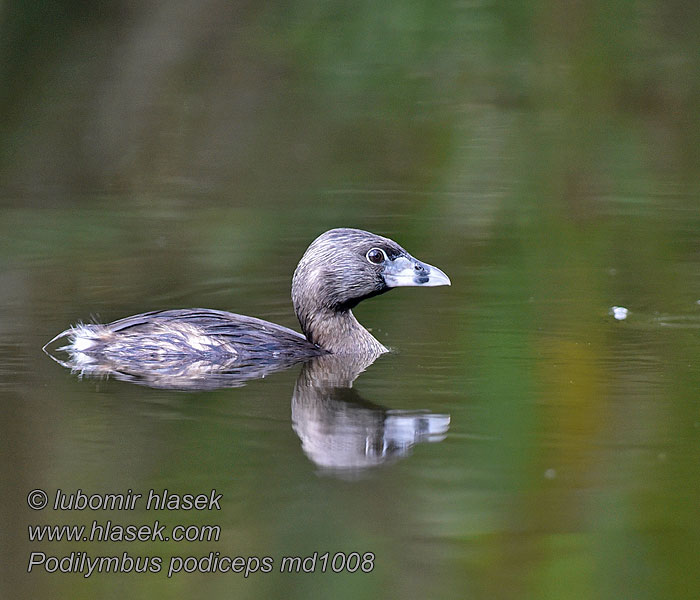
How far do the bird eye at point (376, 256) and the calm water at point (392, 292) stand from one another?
439mm

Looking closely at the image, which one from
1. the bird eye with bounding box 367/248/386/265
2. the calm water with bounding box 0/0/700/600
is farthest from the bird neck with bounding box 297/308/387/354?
the bird eye with bounding box 367/248/386/265

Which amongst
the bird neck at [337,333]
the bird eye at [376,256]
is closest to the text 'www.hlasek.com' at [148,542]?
the bird neck at [337,333]

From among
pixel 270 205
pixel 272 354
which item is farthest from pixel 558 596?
pixel 270 205

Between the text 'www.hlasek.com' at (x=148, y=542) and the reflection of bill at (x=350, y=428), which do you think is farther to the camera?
the reflection of bill at (x=350, y=428)

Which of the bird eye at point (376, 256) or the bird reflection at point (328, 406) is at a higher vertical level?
the bird eye at point (376, 256)

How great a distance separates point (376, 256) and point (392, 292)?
1526 millimetres

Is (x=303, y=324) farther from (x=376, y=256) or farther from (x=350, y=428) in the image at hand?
(x=350, y=428)

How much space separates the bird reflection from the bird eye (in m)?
0.57

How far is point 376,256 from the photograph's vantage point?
724cm

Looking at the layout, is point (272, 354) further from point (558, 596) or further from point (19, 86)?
point (19, 86)

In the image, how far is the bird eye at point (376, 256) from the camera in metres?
7.22

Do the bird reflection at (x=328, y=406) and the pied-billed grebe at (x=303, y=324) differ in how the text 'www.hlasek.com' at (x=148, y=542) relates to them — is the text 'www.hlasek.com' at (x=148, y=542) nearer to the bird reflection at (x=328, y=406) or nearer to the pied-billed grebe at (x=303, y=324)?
the bird reflection at (x=328, y=406)

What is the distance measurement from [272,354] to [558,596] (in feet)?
10.1

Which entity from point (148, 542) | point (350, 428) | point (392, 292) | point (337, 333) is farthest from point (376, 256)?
point (148, 542)
